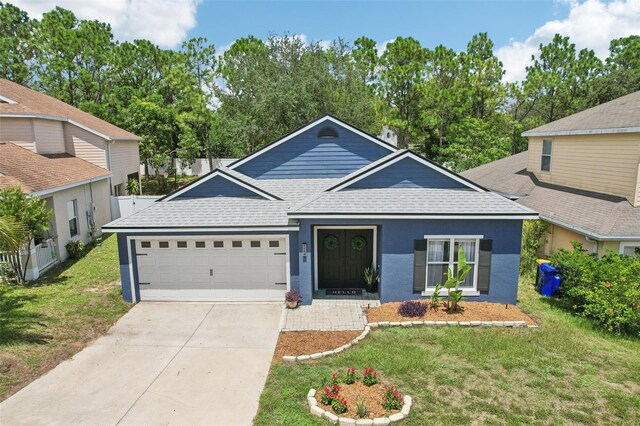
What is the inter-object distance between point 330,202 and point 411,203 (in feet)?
8.21

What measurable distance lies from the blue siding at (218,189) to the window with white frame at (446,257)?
20.5 feet

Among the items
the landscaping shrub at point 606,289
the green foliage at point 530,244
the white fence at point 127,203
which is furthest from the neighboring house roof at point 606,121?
the white fence at point 127,203

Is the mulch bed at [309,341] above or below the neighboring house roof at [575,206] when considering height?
below

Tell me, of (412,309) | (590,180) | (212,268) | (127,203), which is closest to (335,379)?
(412,309)

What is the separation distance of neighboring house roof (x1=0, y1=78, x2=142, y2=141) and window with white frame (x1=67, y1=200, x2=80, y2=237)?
5.17 metres

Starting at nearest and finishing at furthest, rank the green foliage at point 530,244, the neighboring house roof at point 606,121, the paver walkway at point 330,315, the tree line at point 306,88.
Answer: the paver walkway at point 330,315 → the neighboring house roof at point 606,121 → the green foliage at point 530,244 → the tree line at point 306,88

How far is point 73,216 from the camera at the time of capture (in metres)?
18.7

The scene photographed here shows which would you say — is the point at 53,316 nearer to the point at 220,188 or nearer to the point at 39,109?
the point at 220,188

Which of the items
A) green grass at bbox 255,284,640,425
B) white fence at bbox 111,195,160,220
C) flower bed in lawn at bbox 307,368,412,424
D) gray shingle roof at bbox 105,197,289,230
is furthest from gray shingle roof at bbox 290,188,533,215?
white fence at bbox 111,195,160,220

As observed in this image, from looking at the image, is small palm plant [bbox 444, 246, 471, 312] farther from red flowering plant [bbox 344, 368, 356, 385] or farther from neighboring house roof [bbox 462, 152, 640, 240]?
neighboring house roof [bbox 462, 152, 640, 240]

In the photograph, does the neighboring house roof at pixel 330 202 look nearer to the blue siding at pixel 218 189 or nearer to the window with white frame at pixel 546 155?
the blue siding at pixel 218 189

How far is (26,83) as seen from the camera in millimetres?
41344

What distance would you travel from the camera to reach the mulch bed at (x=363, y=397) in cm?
712

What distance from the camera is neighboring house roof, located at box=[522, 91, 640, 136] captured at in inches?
556
